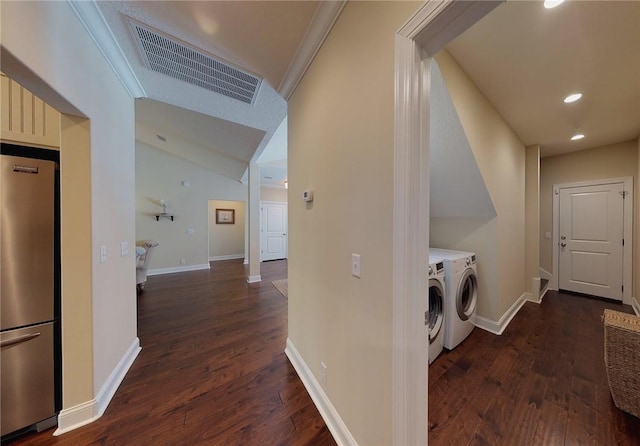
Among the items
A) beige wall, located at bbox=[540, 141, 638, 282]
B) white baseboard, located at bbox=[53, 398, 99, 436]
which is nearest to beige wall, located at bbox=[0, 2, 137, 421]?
white baseboard, located at bbox=[53, 398, 99, 436]

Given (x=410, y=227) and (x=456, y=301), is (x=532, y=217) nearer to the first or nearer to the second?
(x=456, y=301)

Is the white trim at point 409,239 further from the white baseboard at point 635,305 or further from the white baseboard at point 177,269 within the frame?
the white baseboard at point 177,269

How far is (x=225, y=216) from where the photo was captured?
24.4 ft

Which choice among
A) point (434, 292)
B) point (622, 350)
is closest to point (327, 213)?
point (434, 292)

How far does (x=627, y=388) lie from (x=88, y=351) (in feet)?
11.6

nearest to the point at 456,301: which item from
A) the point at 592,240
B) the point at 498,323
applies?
the point at 498,323

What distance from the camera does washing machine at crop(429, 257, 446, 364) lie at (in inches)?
75.3

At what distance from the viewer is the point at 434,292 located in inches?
77.9

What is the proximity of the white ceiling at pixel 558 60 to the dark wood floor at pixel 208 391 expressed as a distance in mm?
2799

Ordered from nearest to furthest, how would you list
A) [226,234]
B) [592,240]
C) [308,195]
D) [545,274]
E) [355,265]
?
[355,265] < [308,195] < [592,240] < [545,274] < [226,234]

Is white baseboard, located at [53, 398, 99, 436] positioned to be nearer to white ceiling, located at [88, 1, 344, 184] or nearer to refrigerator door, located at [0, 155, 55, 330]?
refrigerator door, located at [0, 155, 55, 330]

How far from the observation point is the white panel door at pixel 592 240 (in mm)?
3338

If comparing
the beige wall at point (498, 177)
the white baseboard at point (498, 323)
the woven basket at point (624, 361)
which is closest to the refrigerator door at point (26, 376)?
the beige wall at point (498, 177)

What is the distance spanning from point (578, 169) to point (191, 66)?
5.79m
